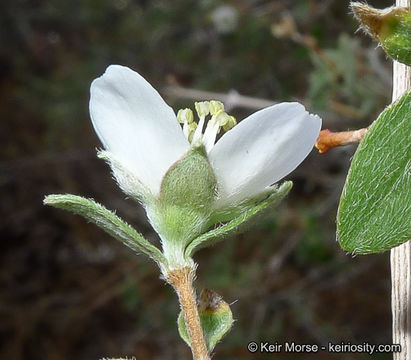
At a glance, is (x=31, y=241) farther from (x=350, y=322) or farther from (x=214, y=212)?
(x=214, y=212)

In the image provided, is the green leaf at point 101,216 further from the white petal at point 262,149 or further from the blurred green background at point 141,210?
the blurred green background at point 141,210

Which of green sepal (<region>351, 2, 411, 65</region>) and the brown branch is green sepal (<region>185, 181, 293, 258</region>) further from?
green sepal (<region>351, 2, 411, 65</region>)

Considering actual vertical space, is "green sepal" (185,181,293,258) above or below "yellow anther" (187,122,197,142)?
below

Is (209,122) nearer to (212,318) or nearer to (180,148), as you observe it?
(180,148)

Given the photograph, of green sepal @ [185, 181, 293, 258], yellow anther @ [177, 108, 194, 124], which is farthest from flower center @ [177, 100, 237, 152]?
green sepal @ [185, 181, 293, 258]

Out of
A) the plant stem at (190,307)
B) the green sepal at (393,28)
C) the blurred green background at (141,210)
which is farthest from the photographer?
the blurred green background at (141,210)

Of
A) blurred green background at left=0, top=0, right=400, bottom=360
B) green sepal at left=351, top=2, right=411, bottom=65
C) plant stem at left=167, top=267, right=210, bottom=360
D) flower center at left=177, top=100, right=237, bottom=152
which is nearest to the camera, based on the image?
green sepal at left=351, top=2, right=411, bottom=65

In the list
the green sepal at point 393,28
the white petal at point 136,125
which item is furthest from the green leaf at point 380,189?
the white petal at point 136,125

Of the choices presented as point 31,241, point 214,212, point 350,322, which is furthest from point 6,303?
point 214,212
